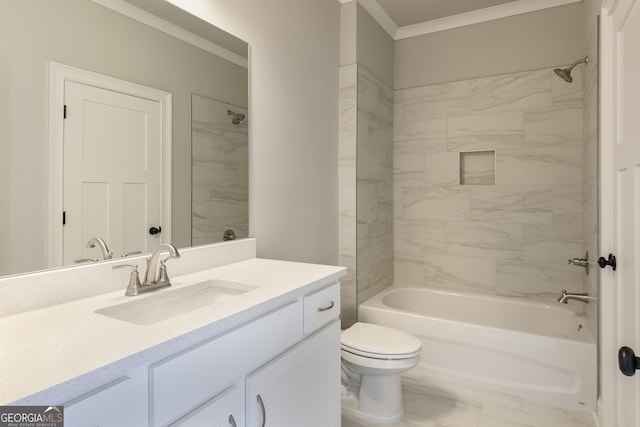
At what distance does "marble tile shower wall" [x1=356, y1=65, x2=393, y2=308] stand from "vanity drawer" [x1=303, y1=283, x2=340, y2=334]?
1210mm

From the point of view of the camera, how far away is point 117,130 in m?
1.30

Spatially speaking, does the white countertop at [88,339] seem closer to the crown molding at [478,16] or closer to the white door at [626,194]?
the white door at [626,194]

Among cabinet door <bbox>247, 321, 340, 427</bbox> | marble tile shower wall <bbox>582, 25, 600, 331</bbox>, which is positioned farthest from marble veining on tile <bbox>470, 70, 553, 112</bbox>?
cabinet door <bbox>247, 321, 340, 427</bbox>

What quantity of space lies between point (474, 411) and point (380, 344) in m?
0.72

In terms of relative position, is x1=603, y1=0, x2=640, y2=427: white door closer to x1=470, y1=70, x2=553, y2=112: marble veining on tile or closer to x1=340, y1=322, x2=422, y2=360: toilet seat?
x1=340, y1=322, x2=422, y2=360: toilet seat

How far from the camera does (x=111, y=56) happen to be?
1.28 m

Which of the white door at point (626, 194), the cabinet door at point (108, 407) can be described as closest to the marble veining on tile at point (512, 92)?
the white door at point (626, 194)

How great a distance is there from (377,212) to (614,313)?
5.85ft

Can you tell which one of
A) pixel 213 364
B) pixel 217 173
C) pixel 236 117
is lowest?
pixel 213 364

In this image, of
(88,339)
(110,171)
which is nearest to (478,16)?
(110,171)

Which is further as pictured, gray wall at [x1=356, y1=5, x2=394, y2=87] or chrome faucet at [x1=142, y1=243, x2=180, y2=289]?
gray wall at [x1=356, y1=5, x2=394, y2=87]

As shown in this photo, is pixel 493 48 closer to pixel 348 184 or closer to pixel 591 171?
pixel 591 171

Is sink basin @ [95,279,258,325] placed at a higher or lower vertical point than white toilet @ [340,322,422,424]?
higher

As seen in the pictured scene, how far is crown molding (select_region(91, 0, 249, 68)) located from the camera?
1306 millimetres
